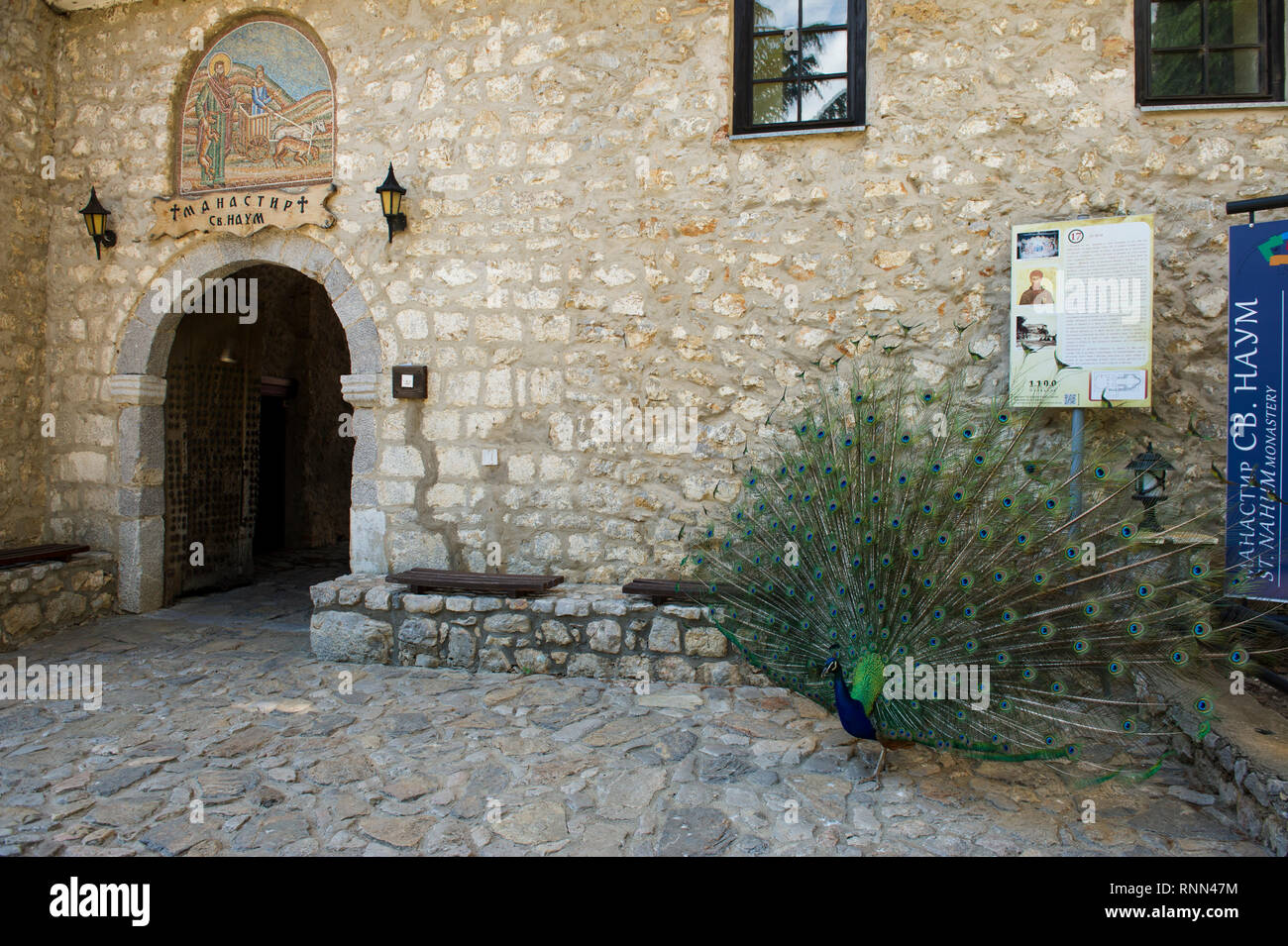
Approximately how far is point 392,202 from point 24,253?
2919 mm

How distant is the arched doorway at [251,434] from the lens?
6.43 metres

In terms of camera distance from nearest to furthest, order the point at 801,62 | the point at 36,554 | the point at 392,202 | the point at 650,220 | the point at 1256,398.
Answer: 1. the point at 1256,398
2. the point at 801,62
3. the point at 650,220
4. the point at 392,202
5. the point at 36,554

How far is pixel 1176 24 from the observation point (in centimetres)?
457

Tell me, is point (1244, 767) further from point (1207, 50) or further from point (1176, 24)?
point (1176, 24)

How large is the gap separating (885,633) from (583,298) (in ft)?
9.62

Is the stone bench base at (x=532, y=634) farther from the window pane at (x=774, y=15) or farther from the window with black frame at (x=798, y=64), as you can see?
the window pane at (x=774, y=15)

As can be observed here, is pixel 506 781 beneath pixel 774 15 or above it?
beneath

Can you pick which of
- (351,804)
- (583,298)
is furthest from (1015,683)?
(583,298)

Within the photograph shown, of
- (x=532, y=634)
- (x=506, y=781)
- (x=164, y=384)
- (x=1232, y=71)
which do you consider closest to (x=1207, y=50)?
(x=1232, y=71)

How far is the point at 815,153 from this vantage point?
4.88 meters

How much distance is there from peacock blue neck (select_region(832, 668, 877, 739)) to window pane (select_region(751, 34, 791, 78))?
12.2 feet

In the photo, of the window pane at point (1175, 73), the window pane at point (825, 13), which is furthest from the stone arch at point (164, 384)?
the window pane at point (1175, 73)

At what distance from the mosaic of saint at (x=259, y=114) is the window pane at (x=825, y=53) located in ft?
10.3

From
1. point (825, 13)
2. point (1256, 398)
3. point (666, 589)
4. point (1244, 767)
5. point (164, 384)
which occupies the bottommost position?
point (1244, 767)
